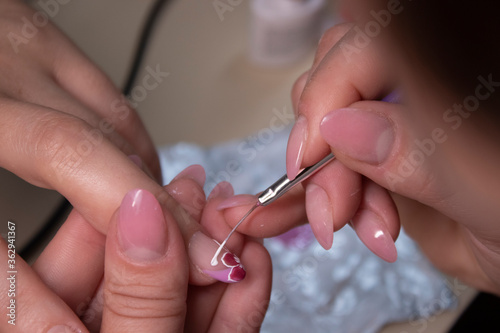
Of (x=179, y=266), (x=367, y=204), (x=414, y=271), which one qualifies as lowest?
(x=414, y=271)

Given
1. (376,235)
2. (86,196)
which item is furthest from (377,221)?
(86,196)

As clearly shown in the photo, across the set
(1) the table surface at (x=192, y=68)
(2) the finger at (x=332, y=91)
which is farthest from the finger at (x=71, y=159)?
(1) the table surface at (x=192, y=68)

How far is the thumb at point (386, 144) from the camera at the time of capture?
12.0 inches

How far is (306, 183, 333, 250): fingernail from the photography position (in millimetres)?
364

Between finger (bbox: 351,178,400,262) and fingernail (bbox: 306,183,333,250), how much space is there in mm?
40

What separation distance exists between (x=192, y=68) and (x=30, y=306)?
48 centimetres

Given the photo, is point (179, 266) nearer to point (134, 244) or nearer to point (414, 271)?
point (134, 244)

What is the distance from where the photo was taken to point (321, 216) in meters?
0.37

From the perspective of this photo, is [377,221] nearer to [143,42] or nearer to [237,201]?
[237,201]

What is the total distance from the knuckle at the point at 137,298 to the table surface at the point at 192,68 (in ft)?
1.33

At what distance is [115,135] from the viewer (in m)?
0.42

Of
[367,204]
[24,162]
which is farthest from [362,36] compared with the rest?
[24,162]

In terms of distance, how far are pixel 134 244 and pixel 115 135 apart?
158 mm

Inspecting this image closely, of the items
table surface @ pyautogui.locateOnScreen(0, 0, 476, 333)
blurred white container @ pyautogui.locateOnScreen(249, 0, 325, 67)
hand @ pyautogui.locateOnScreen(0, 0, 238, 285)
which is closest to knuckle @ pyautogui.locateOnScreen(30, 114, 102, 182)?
hand @ pyautogui.locateOnScreen(0, 0, 238, 285)
